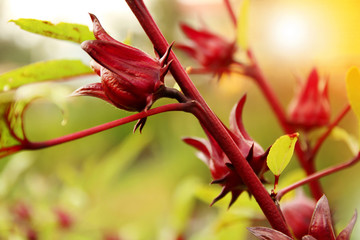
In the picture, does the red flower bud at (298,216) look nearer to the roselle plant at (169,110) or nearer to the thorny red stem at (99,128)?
the roselle plant at (169,110)

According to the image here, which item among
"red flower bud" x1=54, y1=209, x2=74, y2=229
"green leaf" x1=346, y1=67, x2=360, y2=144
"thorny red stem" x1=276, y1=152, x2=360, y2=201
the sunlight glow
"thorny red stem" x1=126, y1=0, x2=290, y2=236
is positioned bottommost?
the sunlight glow

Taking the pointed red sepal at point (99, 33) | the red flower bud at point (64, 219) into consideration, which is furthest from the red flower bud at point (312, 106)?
the red flower bud at point (64, 219)

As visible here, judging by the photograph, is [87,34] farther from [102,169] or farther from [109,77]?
[102,169]

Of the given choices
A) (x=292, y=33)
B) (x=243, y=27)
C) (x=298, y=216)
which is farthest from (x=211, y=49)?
(x=292, y=33)

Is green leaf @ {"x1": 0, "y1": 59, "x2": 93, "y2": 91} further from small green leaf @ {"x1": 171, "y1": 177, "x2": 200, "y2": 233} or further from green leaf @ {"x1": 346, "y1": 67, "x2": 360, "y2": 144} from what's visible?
small green leaf @ {"x1": 171, "y1": 177, "x2": 200, "y2": 233}

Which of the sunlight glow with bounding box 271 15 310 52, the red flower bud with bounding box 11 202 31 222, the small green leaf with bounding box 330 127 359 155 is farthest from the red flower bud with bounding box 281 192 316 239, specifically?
the sunlight glow with bounding box 271 15 310 52

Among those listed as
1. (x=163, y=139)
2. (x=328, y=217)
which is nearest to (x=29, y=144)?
(x=328, y=217)
